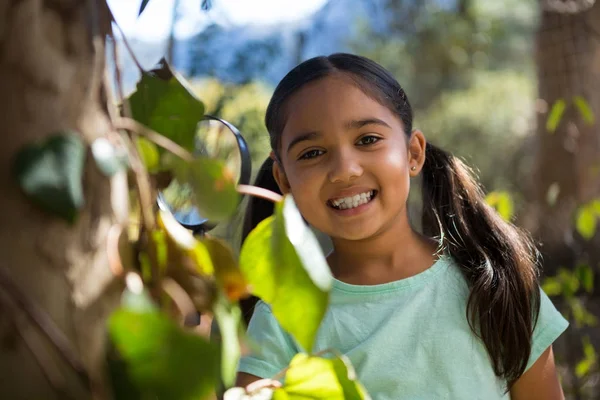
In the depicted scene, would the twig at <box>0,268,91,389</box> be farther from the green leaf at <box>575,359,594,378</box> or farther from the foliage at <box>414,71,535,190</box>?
the foliage at <box>414,71,535,190</box>

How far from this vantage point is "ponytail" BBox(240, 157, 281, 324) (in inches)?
54.1

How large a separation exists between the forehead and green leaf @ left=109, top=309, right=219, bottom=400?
31.2 inches

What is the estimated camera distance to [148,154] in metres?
0.46

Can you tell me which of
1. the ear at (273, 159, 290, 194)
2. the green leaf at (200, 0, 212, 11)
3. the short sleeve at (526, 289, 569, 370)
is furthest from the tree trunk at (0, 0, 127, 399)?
the short sleeve at (526, 289, 569, 370)

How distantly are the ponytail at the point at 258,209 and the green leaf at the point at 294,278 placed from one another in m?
0.92

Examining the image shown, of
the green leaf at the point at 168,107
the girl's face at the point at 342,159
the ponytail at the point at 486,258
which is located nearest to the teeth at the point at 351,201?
the girl's face at the point at 342,159

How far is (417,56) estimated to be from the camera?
35.4 ft

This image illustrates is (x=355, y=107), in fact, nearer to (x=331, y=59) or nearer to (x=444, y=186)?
(x=331, y=59)

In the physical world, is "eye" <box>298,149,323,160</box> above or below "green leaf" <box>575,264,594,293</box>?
above

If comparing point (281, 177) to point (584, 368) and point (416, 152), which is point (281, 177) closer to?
point (416, 152)

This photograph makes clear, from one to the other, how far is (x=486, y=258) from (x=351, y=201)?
27 centimetres

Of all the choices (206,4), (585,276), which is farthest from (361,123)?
(585,276)

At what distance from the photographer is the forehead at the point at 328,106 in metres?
1.12

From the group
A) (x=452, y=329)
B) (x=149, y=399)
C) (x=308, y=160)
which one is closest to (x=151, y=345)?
(x=149, y=399)
